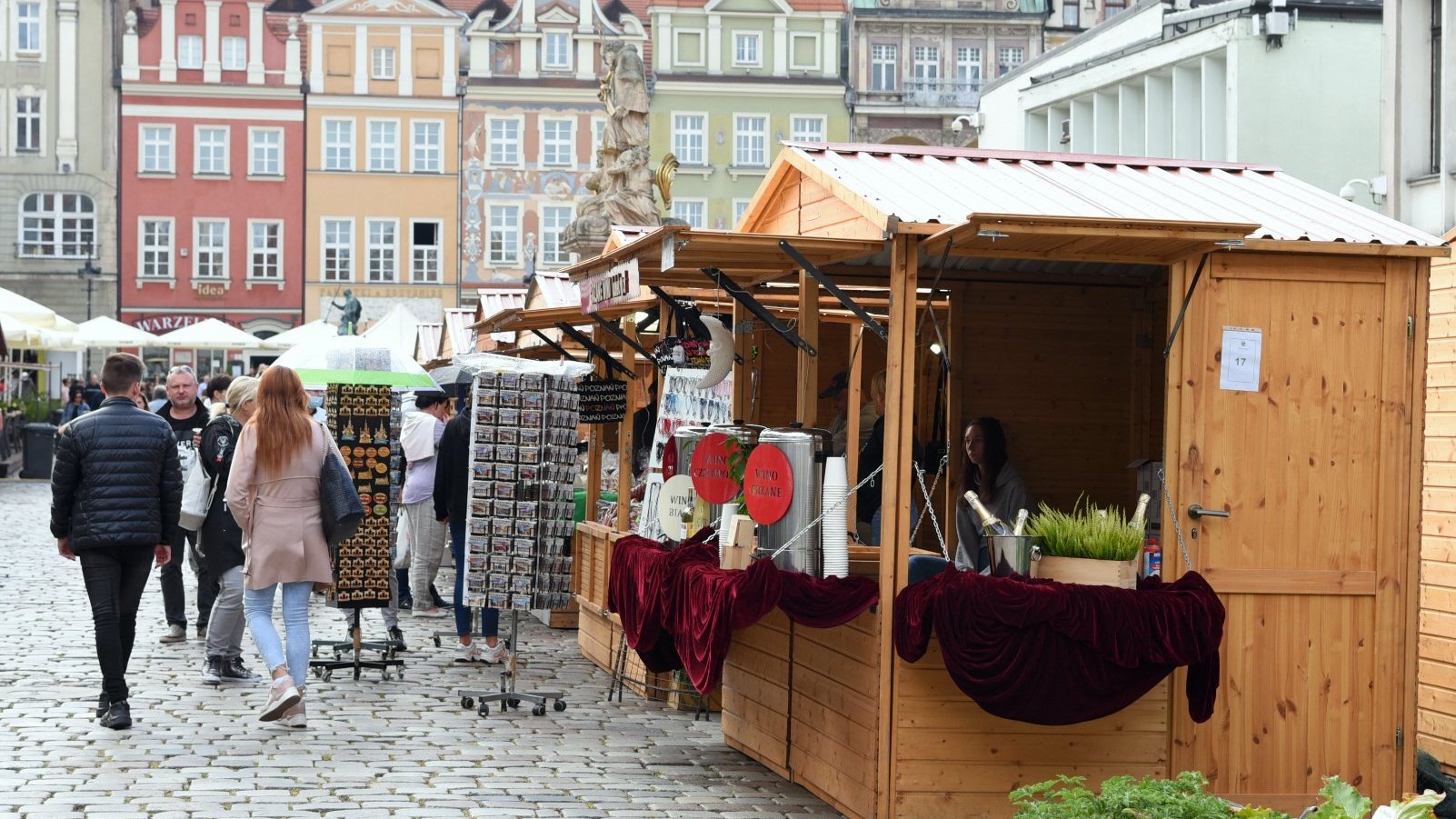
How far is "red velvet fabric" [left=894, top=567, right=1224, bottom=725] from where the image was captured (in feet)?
22.0

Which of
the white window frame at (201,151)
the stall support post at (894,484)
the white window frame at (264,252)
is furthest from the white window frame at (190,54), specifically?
the stall support post at (894,484)

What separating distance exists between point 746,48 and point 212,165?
52.9 ft

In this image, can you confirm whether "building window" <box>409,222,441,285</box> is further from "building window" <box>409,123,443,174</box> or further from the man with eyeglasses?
the man with eyeglasses

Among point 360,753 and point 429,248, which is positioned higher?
point 429,248

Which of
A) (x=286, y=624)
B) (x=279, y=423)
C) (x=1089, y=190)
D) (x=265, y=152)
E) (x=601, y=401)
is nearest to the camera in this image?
(x=1089, y=190)

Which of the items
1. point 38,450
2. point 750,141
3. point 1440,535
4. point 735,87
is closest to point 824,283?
point 1440,535

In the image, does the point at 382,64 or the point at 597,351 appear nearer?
the point at 597,351

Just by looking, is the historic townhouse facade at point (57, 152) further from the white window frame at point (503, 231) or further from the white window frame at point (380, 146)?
the white window frame at point (503, 231)

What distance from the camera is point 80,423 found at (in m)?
9.12

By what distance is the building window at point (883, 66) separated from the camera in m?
56.4

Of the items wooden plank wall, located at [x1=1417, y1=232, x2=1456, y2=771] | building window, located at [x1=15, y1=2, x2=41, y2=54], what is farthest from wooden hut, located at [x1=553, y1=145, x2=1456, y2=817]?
building window, located at [x1=15, y1=2, x2=41, y2=54]

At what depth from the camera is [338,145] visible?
54562mm

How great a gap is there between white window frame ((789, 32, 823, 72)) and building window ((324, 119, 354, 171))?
13.2 metres

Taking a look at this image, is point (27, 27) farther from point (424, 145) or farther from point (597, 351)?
point (597, 351)
